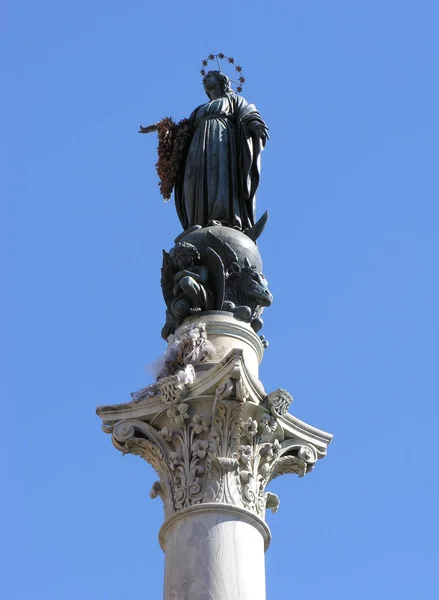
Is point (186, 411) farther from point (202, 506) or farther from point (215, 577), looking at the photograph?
point (215, 577)

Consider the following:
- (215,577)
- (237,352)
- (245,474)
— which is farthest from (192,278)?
(215,577)

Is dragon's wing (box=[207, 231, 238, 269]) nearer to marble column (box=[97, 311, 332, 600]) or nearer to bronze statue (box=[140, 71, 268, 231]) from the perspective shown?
bronze statue (box=[140, 71, 268, 231])

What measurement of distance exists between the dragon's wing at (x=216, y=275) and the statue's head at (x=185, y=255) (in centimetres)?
18

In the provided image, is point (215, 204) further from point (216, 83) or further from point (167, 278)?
point (216, 83)

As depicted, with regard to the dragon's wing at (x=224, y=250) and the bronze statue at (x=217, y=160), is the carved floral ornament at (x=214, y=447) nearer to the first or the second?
the dragon's wing at (x=224, y=250)

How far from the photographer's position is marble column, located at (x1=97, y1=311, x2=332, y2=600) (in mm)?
14242

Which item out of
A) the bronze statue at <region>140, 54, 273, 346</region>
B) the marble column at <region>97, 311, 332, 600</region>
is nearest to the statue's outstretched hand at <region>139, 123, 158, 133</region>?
the bronze statue at <region>140, 54, 273, 346</region>

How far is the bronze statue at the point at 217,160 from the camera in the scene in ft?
63.5

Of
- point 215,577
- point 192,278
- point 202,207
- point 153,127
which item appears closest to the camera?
point 215,577

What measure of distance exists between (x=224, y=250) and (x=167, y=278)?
90cm

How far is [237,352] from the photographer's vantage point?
15.4 metres

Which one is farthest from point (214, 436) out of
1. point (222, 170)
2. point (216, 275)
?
point (222, 170)

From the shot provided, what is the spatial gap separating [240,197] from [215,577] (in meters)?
7.28


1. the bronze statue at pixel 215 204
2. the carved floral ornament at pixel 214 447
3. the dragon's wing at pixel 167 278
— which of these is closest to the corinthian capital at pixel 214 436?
the carved floral ornament at pixel 214 447
